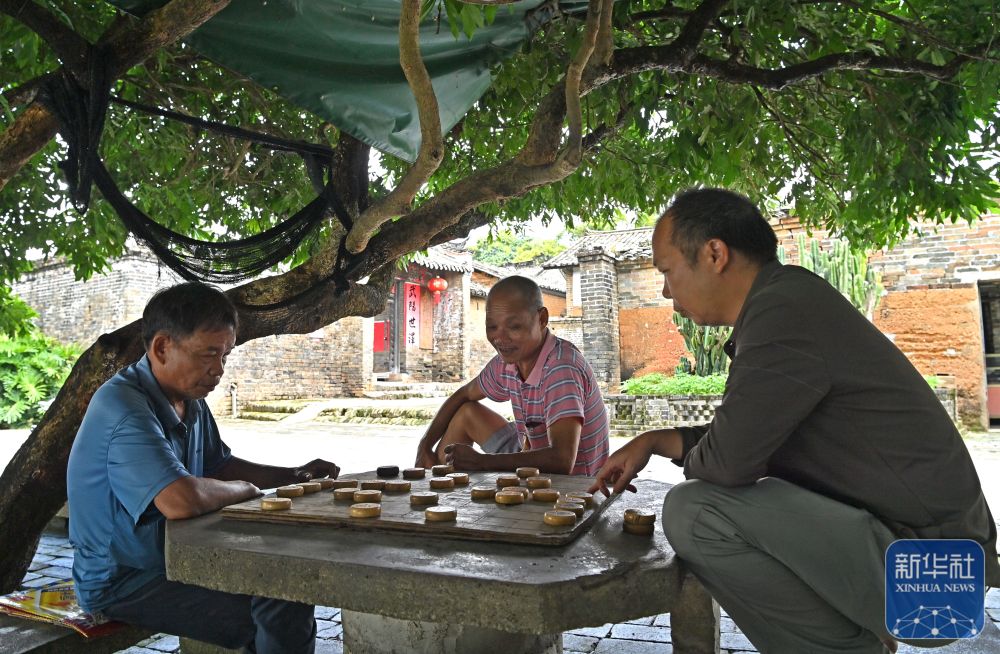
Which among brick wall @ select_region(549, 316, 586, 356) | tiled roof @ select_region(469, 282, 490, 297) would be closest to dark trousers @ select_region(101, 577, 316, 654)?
brick wall @ select_region(549, 316, 586, 356)

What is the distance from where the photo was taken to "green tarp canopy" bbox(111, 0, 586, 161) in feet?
10.4

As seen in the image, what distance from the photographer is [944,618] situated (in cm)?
161

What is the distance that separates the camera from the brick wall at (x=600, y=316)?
Answer: 55.5 ft

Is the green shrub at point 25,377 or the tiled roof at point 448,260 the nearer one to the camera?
the green shrub at point 25,377

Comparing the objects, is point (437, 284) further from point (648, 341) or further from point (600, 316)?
point (648, 341)

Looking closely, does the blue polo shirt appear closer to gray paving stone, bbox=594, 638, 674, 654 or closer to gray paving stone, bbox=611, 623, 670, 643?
gray paving stone, bbox=594, 638, 674, 654

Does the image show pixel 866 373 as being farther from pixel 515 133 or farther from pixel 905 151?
pixel 515 133

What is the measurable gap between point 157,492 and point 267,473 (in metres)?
0.84

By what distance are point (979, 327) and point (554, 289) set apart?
19129 mm

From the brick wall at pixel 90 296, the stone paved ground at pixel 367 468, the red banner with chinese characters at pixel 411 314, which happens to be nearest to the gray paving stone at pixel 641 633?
the stone paved ground at pixel 367 468

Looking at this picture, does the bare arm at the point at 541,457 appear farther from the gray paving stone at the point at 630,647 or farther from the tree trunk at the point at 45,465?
the tree trunk at the point at 45,465

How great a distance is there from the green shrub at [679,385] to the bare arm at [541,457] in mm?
9987

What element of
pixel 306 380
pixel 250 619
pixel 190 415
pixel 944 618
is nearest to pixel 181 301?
pixel 190 415

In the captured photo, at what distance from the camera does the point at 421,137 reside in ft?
10.9
